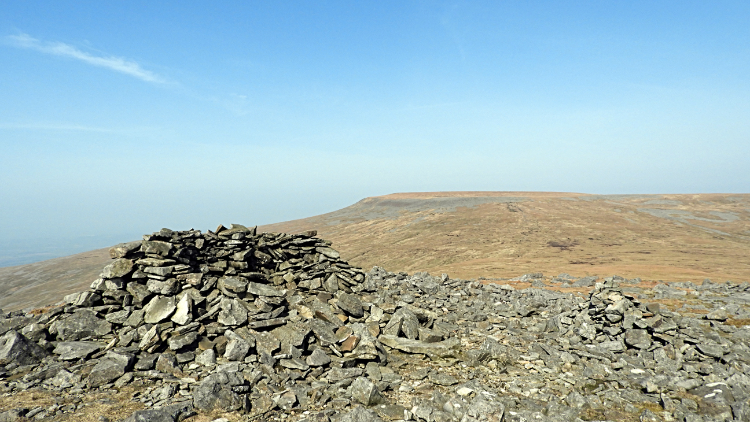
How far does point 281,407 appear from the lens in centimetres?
935

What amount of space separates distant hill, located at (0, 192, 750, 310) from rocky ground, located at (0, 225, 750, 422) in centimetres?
1972

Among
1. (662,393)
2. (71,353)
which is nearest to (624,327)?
(662,393)

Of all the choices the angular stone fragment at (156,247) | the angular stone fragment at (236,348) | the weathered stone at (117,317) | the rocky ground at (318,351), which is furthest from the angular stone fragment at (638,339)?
the weathered stone at (117,317)

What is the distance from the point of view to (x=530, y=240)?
5344cm

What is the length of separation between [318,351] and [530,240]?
160ft

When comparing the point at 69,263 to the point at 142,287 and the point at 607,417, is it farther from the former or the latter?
the point at 607,417

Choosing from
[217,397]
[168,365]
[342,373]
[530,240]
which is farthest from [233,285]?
[530,240]

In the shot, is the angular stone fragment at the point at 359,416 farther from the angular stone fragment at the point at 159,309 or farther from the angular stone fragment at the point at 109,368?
the angular stone fragment at the point at 159,309

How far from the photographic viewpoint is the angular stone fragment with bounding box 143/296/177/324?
487 inches

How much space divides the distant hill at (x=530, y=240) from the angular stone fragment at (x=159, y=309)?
27.2m

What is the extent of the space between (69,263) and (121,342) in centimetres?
7769

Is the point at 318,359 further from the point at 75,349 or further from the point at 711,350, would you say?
the point at 711,350

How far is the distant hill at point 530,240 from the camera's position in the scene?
125 feet

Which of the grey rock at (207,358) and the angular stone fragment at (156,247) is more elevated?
the angular stone fragment at (156,247)
